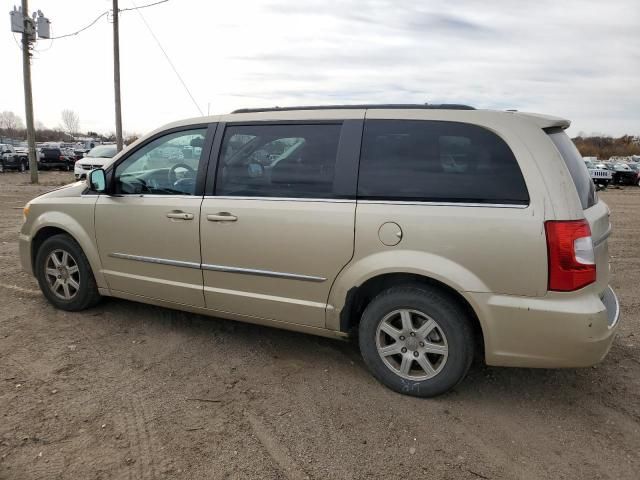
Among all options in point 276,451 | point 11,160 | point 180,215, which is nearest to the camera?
point 276,451

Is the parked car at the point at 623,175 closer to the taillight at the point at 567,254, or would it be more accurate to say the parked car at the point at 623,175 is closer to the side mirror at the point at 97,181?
the taillight at the point at 567,254

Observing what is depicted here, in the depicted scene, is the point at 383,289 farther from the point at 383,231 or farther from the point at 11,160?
the point at 11,160

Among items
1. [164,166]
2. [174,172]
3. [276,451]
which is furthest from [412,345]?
[164,166]

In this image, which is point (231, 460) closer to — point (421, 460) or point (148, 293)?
point (421, 460)

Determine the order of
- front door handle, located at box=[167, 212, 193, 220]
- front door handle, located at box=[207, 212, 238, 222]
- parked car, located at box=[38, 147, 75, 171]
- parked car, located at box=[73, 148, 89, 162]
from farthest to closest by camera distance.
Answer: parked car, located at box=[73, 148, 89, 162] < parked car, located at box=[38, 147, 75, 171] < front door handle, located at box=[167, 212, 193, 220] < front door handle, located at box=[207, 212, 238, 222]

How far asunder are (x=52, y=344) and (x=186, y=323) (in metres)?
1.04

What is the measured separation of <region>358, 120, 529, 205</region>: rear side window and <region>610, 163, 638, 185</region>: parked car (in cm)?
2989

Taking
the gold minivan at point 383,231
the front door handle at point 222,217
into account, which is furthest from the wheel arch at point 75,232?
the front door handle at point 222,217

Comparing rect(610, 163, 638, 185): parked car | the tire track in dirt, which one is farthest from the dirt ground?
rect(610, 163, 638, 185): parked car

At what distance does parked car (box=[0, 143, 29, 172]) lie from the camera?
26.2 m

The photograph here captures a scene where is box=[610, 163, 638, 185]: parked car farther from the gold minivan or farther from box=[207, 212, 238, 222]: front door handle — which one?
box=[207, 212, 238, 222]: front door handle

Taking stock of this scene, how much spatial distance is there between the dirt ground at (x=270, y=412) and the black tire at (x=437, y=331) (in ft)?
0.36

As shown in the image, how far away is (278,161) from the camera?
366cm

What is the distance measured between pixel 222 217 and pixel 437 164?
1.54 meters
